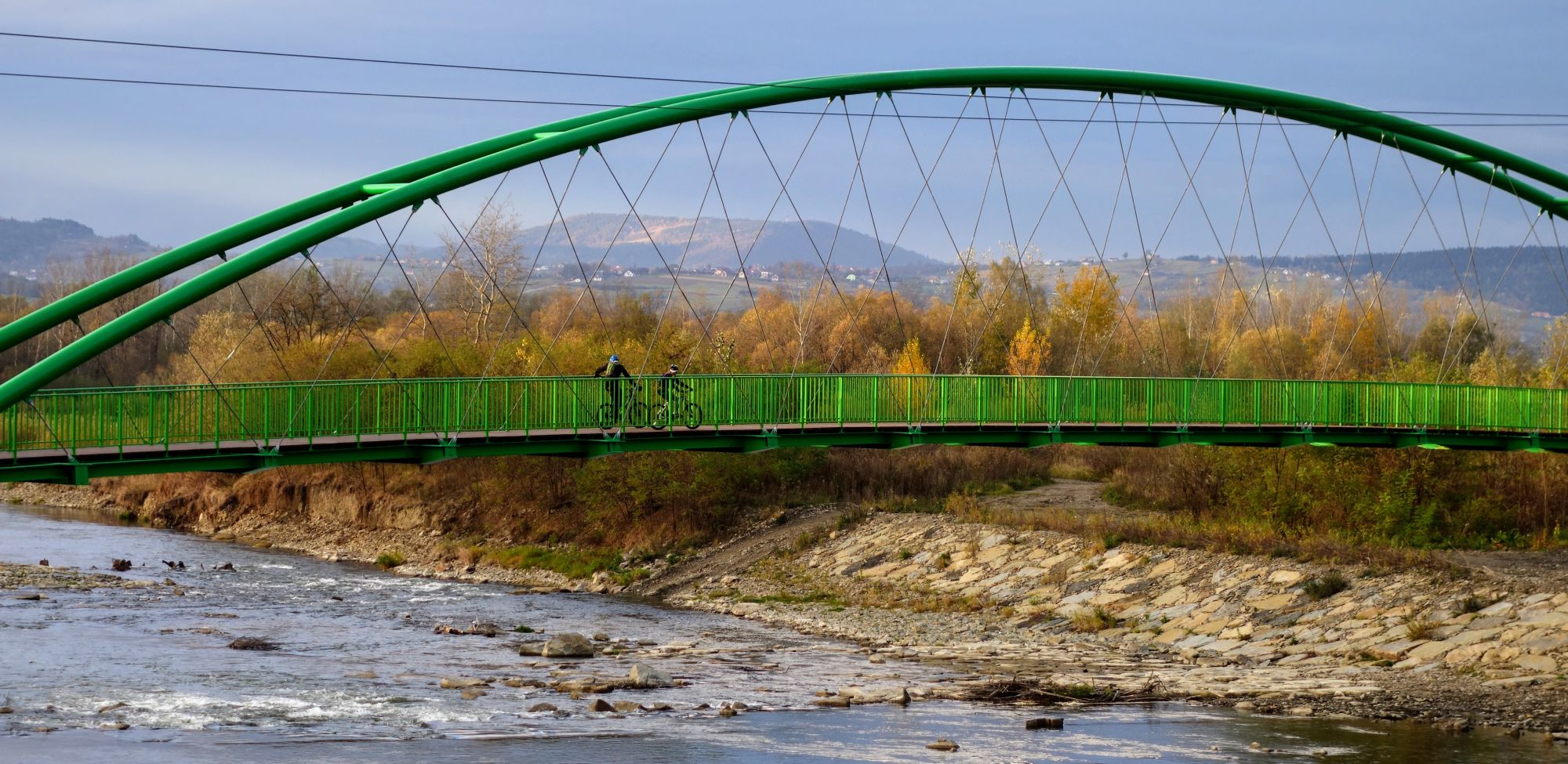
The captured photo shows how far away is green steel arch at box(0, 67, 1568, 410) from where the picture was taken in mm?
20062

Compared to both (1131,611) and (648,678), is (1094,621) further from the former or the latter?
(648,678)

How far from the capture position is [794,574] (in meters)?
38.6

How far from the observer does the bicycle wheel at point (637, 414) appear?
27125mm

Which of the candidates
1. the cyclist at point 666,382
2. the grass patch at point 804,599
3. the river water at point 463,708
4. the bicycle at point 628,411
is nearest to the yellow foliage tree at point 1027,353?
the grass patch at point 804,599

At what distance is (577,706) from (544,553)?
66.3 ft

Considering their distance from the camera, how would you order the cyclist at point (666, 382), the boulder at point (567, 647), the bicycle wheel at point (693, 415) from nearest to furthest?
the bicycle wheel at point (693, 415) → the cyclist at point (666, 382) → the boulder at point (567, 647)

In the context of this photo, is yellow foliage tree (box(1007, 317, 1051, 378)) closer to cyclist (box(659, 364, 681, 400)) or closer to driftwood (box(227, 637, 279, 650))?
cyclist (box(659, 364, 681, 400))

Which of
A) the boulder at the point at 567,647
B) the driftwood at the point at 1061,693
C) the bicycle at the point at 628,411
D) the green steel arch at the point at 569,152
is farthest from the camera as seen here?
the boulder at the point at 567,647

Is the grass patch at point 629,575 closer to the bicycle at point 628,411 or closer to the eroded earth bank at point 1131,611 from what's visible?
the eroded earth bank at point 1131,611

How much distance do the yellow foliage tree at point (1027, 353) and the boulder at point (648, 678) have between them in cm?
3495

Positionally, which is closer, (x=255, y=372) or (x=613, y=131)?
(x=613, y=131)

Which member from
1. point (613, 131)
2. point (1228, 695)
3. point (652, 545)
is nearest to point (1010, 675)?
point (1228, 695)

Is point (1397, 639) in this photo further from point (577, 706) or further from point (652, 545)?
point (652, 545)

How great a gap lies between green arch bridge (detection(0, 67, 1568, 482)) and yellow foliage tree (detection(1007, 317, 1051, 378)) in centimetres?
2466
